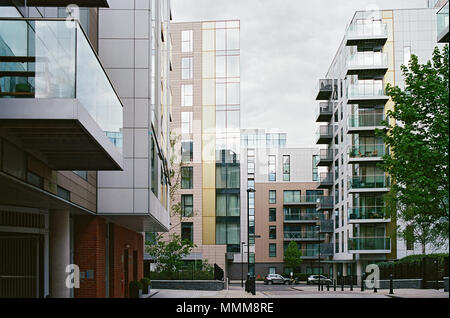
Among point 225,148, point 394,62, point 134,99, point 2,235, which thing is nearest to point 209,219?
point 225,148

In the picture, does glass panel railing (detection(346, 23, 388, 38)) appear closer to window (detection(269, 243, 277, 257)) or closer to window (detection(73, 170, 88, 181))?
window (detection(73, 170, 88, 181))

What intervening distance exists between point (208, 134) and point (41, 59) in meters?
40.7

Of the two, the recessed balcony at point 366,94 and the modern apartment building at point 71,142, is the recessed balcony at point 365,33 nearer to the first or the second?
the recessed balcony at point 366,94

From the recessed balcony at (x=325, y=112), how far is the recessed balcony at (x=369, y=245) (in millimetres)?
15879

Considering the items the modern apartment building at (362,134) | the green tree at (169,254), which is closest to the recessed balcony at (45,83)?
the modern apartment building at (362,134)

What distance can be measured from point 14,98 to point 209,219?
4110cm

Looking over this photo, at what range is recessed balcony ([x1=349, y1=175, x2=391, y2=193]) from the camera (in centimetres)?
4331

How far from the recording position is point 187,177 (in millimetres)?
50594

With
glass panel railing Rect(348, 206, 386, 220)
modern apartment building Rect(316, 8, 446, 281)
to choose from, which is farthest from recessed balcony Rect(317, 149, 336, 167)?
glass panel railing Rect(348, 206, 386, 220)

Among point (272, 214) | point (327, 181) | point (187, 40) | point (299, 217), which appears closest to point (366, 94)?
point (187, 40)

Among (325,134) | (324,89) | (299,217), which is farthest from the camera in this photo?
(299,217)

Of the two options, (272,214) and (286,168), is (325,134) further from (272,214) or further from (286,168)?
(272,214)

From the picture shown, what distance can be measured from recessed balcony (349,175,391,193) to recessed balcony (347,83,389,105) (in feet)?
16.2

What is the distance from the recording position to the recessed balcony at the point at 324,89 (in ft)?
196
